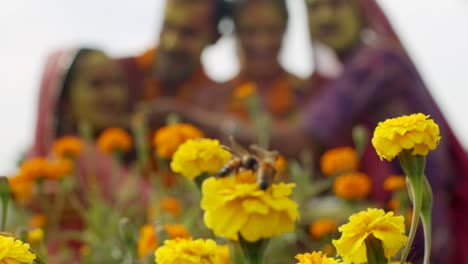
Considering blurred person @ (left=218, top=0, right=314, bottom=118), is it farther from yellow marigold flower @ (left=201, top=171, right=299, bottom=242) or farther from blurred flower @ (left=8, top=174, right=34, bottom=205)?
yellow marigold flower @ (left=201, top=171, right=299, bottom=242)

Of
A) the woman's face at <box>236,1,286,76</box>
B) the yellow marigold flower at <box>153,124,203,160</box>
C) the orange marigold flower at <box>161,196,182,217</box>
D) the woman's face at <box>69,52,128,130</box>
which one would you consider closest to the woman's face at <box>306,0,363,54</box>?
the woman's face at <box>236,1,286,76</box>

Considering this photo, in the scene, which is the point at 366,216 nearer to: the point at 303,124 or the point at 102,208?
the point at 102,208

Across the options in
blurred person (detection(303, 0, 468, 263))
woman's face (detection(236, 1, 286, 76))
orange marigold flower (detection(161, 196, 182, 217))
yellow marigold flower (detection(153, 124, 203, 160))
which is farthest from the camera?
woman's face (detection(236, 1, 286, 76))

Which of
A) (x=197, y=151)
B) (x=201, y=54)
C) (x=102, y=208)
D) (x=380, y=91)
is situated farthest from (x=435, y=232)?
(x=197, y=151)

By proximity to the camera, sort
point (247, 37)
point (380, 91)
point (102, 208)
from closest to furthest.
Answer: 1. point (102, 208)
2. point (380, 91)
3. point (247, 37)

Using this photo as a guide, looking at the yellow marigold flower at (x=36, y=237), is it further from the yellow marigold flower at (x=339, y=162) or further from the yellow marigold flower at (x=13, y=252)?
the yellow marigold flower at (x=339, y=162)

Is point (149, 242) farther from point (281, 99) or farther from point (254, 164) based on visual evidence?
point (281, 99)
